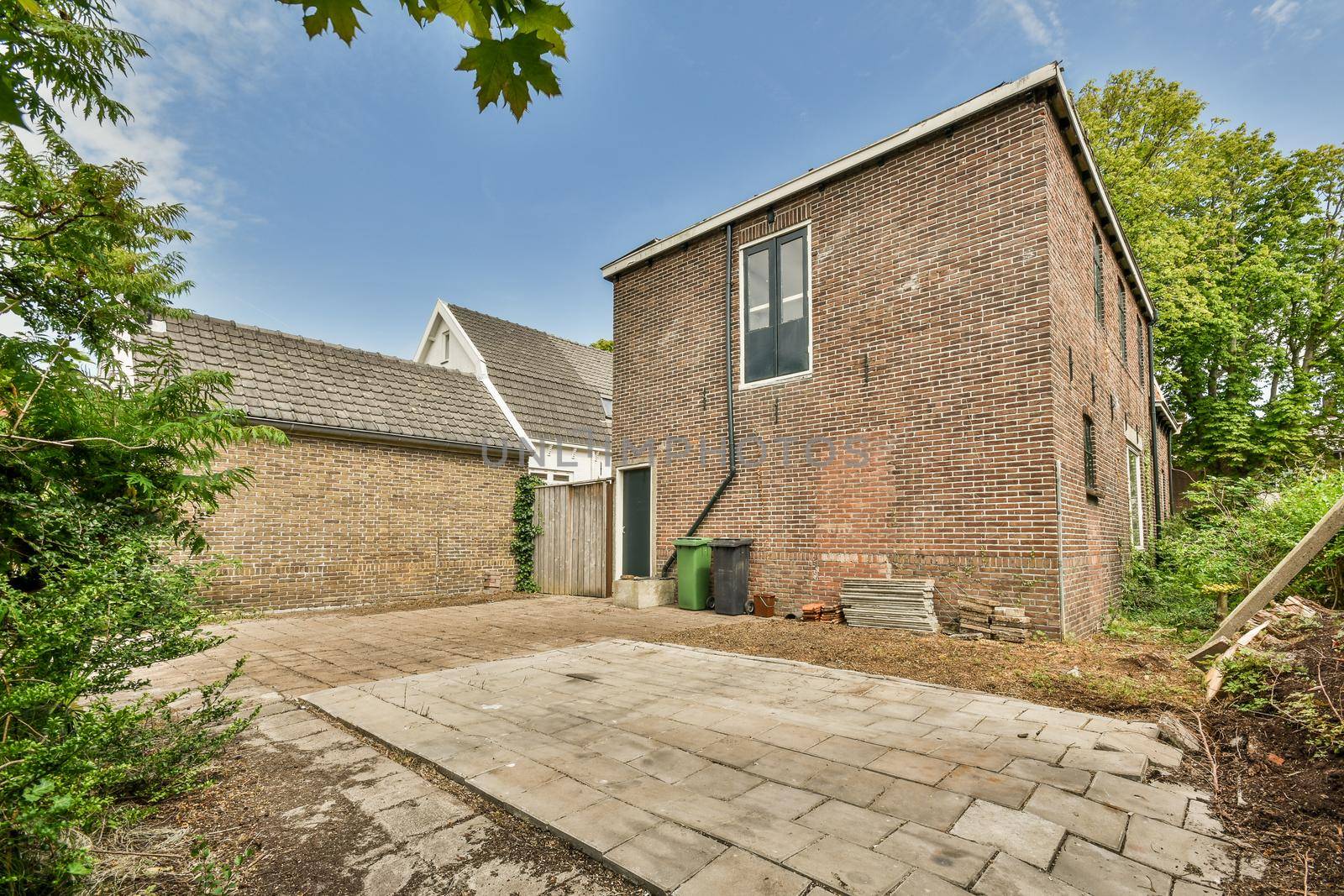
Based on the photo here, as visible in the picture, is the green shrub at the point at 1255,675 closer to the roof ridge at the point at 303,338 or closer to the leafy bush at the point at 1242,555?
the leafy bush at the point at 1242,555

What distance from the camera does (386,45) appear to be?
2.57 metres

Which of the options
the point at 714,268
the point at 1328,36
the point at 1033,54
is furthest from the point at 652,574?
the point at 1328,36

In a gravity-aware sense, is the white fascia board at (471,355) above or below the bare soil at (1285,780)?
above

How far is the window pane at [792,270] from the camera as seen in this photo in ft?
28.6

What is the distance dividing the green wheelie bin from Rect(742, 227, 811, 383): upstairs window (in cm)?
272

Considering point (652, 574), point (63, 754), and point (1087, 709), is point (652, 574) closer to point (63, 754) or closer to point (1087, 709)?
point (1087, 709)

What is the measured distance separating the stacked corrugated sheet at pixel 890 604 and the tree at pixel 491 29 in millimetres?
6597

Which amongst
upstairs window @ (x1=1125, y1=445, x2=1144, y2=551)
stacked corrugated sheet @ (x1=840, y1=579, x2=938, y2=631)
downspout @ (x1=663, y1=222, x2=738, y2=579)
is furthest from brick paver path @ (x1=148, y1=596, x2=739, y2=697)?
upstairs window @ (x1=1125, y1=445, x2=1144, y2=551)

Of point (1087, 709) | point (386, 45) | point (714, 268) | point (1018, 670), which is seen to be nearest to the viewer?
point (386, 45)

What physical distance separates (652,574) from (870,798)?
25.0 ft

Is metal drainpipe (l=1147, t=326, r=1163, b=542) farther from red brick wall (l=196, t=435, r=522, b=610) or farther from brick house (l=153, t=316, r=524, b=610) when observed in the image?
red brick wall (l=196, t=435, r=522, b=610)

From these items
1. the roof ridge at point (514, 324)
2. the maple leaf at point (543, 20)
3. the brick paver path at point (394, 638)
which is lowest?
the brick paver path at point (394, 638)

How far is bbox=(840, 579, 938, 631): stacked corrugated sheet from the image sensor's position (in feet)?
22.3


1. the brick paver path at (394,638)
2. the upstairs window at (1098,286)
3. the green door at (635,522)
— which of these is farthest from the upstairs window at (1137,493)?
the green door at (635,522)
